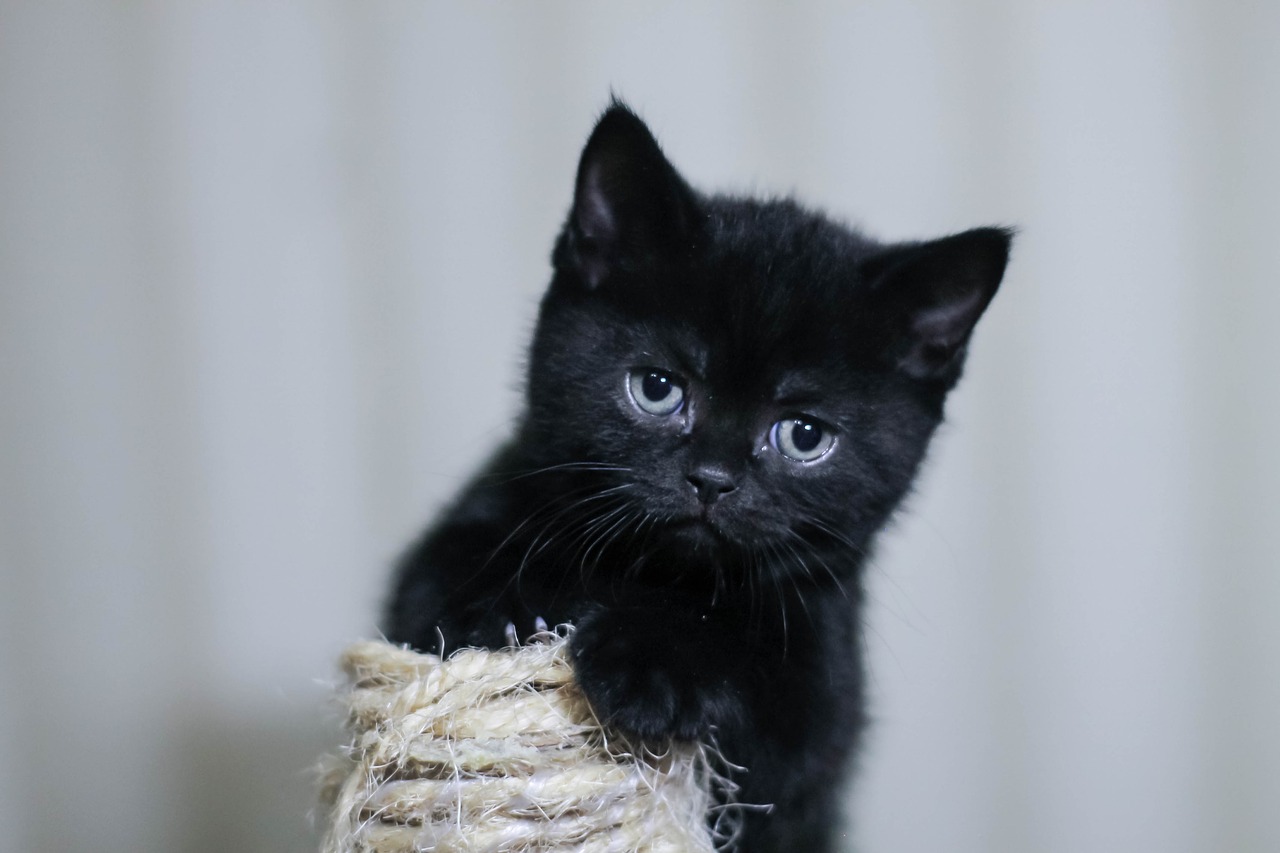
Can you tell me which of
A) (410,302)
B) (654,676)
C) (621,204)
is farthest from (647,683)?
(410,302)

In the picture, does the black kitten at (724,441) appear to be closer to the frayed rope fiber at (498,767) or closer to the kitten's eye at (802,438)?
the kitten's eye at (802,438)

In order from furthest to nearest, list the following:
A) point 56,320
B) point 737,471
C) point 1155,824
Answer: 1. point 56,320
2. point 1155,824
3. point 737,471

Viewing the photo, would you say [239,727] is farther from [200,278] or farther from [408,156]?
[408,156]

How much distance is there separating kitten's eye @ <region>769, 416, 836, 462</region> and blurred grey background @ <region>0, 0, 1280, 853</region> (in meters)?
0.61

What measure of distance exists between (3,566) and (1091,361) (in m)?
1.67

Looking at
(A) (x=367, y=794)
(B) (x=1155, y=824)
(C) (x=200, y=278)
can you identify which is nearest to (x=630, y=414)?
(A) (x=367, y=794)

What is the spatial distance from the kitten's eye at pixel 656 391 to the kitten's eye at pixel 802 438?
10cm

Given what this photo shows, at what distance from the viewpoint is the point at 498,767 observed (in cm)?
75

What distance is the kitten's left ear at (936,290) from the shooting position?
96cm

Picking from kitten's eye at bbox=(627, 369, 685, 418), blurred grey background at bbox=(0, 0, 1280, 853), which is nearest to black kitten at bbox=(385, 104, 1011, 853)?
kitten's eye at bbox=(627, 369, 685, 418)

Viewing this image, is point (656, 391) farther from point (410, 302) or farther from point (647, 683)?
point (410, 302)

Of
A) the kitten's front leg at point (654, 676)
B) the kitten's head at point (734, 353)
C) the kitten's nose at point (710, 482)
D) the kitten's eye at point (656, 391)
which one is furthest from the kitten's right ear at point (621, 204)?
the kitten's front leg at point (654, 676)

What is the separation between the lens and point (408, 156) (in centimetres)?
154

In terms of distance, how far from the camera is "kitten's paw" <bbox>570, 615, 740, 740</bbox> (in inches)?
29.3
